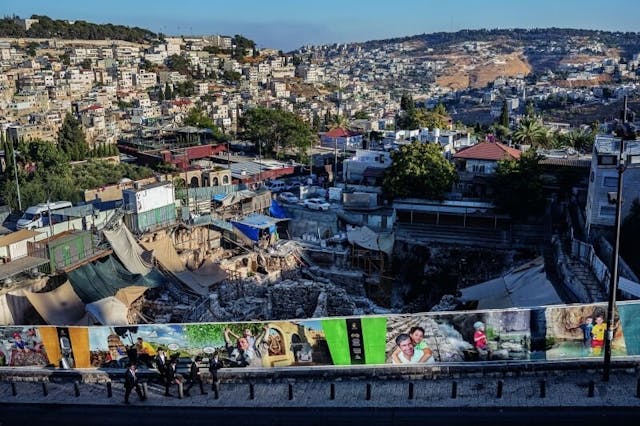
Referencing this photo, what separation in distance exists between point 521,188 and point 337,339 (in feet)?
78.9

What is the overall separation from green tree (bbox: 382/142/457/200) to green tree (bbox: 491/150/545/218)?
3.82 m

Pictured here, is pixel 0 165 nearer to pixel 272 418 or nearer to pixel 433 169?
pixel 433 169

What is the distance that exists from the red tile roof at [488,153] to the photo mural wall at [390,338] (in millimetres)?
29130

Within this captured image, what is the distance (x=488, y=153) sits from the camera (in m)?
44.2

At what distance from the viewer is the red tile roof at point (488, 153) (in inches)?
1724

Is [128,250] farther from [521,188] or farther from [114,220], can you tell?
[521,188]

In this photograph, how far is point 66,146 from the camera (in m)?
60.8

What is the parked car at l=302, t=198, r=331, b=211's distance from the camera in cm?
4166

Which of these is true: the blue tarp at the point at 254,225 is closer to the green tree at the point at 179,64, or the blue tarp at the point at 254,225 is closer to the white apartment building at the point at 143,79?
the white apartment building at the point at 143,79

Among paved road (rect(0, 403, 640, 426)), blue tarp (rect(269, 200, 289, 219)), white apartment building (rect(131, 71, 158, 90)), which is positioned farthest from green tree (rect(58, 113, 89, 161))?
white apartment building (rect(131, 71, 158, 90))

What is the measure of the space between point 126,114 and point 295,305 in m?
70.6

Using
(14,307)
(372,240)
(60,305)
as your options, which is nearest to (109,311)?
(60,305)

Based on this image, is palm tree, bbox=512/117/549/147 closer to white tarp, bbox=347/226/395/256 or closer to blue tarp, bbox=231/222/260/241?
white tarp, bbox=347/226/395/256

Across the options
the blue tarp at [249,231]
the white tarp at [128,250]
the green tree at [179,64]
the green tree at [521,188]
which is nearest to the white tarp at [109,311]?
the white tarp at [128,250]
